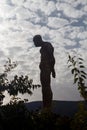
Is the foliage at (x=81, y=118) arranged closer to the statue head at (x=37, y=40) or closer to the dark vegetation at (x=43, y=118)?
the dark vegetation at (x=43, y=118)

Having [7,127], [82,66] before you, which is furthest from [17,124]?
[82,66]

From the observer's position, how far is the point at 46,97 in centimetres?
1112

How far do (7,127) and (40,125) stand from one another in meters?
0.70

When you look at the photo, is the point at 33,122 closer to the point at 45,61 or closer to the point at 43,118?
the point at 43,118

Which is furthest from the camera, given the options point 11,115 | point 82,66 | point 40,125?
point 11,115

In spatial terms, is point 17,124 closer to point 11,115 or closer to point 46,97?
point 11,115

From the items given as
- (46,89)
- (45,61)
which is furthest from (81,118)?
(45,61)

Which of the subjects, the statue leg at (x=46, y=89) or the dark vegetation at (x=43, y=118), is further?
the statue leg at (x=46, y=89)

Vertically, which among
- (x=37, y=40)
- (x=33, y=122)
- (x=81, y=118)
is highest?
(x=37, y=40)

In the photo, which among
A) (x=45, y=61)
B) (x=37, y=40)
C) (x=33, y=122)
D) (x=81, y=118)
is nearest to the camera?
(x=81, y=118)

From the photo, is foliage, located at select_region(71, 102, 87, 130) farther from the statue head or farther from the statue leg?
the statue head

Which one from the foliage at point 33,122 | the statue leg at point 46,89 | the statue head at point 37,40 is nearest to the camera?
the foliage at point 33,122

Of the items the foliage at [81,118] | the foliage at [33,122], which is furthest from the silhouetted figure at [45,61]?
the foliage at [81,118]

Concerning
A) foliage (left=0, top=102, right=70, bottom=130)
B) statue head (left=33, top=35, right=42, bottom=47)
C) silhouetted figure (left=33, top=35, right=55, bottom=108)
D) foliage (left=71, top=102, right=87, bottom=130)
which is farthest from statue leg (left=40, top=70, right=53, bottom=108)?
foliage (left=71, top=102, right=87, bottom=130)
